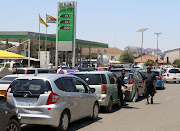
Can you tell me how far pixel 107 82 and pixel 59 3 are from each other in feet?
105

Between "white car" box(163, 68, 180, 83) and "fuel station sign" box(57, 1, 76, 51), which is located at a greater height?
"fuel station sign" box(57, 1, 76, 51)

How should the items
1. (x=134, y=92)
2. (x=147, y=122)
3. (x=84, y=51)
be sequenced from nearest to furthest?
(x=147, y=122), (x=134, y=92), (x=84, y=51)

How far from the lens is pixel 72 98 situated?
30.0 ft

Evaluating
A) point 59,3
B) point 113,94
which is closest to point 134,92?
point 113,94

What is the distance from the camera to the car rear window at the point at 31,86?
8.44 m

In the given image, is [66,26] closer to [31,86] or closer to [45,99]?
[31,86]

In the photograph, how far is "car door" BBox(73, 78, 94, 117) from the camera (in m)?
9.93

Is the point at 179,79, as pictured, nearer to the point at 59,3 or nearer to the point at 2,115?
the point at 59,3

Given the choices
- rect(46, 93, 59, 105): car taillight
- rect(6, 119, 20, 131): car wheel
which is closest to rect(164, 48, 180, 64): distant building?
rect(46, 93, 59, 105): car taillight

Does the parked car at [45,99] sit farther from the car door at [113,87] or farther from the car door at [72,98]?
the car door at [113,87]

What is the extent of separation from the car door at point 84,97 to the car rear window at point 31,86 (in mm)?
1510

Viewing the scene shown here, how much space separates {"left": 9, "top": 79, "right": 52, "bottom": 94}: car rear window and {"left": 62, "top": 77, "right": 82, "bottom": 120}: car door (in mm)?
696

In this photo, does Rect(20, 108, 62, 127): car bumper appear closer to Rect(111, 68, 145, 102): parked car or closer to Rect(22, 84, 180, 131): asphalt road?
Rect(22, 84, 180, 131): asphalt road

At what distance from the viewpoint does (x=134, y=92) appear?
1680 centimetres
